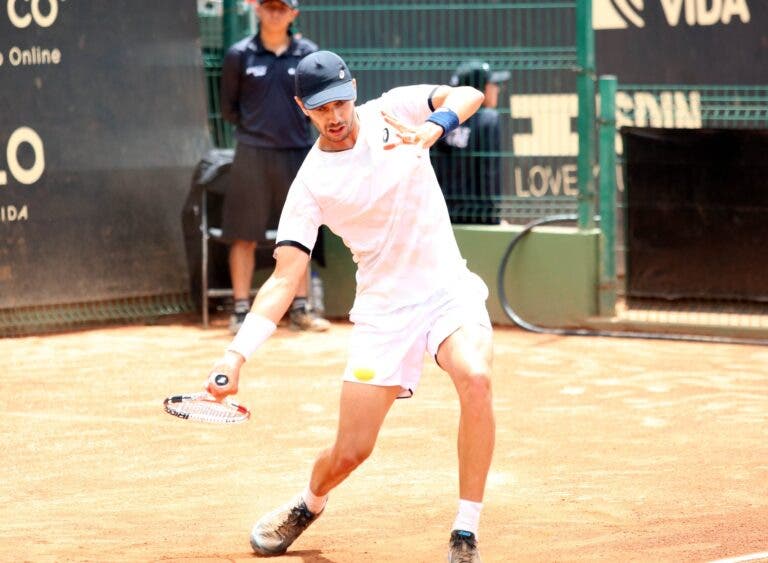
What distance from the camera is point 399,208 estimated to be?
538cm

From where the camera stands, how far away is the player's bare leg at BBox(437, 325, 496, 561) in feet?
16.7

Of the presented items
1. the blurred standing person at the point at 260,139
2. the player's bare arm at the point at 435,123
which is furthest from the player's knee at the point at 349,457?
the blurred standing person at the point at 260,139

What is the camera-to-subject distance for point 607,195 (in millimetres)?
10852

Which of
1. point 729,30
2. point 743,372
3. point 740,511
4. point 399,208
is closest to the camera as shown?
point 399,208

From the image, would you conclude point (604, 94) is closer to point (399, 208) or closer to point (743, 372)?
point (743, 372)

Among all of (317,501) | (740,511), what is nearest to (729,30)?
(740,511)

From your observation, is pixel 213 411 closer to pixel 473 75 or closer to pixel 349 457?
pixel 349 457

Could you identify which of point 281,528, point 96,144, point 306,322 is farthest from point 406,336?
point 96,144

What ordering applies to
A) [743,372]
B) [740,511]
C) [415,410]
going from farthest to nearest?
[743,372], [415,410], [740,511]

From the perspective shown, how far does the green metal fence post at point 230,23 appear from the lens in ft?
39.4

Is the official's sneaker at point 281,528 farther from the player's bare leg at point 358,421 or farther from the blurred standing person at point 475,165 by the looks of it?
the blurred standing person at point 475,165

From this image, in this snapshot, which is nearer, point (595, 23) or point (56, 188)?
point (56, 188)

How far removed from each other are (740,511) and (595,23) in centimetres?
684

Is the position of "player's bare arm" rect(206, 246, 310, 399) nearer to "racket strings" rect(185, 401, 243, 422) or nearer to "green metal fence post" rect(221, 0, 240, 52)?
"racket strings" rect(185, 401, 243, 422)
